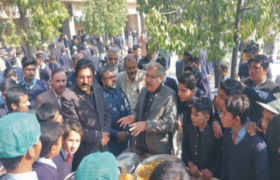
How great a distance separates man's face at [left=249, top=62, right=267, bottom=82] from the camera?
10.3 feet

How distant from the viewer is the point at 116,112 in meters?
3.39

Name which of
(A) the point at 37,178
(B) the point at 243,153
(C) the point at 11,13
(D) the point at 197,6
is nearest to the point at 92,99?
(A) the point at 37,178

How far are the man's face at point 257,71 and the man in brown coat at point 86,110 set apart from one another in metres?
2.20

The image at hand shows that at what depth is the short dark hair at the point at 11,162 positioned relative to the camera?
1555 millimetres

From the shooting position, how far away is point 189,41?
2.78 meters

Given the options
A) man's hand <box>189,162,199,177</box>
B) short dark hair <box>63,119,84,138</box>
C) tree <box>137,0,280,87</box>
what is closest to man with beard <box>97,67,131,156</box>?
short dark hair <box>63,119,84,138</box>

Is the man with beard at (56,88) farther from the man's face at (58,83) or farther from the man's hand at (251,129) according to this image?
the man's hand at (251,129)

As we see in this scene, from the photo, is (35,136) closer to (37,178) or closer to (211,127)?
(37,178)

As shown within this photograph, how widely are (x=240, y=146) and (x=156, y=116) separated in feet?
3.41

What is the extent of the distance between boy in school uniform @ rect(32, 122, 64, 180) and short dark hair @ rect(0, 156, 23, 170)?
0.82ft

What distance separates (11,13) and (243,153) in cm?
742

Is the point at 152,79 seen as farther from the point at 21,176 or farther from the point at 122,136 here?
the point at 21,176

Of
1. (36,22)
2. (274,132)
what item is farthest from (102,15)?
(274,132)

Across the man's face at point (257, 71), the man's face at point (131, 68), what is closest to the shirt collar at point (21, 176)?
the man's face at point (131, 68)
